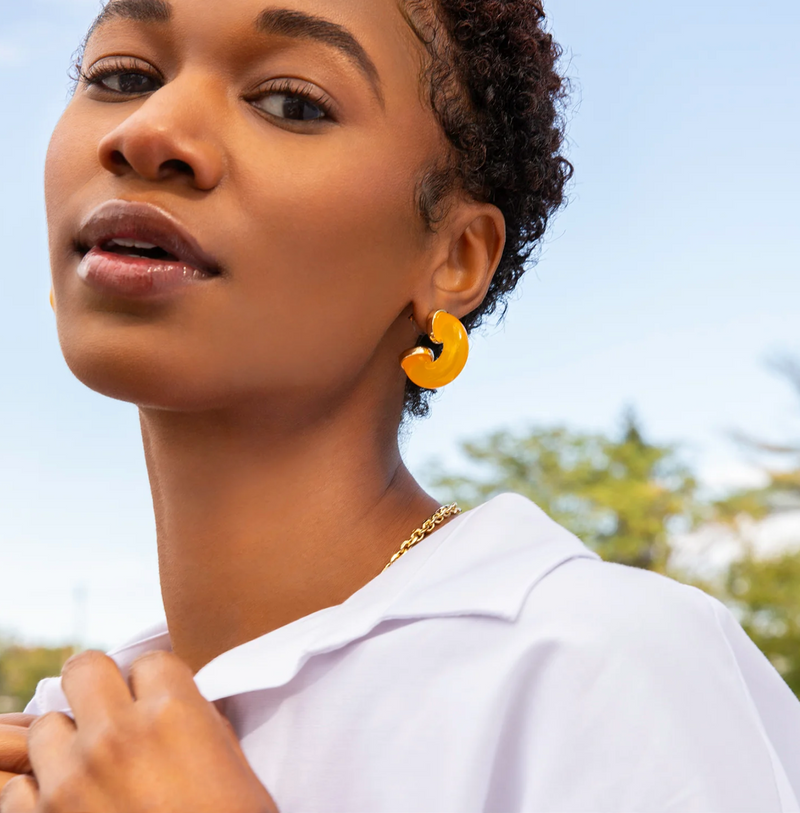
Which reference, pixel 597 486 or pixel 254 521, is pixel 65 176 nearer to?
pixel 254 521

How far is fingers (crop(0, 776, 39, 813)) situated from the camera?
154cm

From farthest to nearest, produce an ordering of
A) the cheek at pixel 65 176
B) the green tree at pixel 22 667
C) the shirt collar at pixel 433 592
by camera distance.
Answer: the green tree at pixel 22 667 → the cheek at pixel 65 176 → the shirt collar at pixel 433 592

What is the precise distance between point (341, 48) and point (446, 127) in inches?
10.9

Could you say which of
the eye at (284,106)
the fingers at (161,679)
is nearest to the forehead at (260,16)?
the eye at (284,106)

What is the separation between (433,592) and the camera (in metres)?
1.69

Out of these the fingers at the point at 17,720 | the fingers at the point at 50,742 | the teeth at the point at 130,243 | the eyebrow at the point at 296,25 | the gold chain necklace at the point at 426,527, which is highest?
the eyebrow at the point at 296,25

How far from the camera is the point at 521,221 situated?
8.00 ft

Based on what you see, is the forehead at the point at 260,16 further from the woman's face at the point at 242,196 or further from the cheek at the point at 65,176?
the cheek at the point at 65,176

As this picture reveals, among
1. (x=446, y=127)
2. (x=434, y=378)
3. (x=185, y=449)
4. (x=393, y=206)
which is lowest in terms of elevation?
(x=185, y=449)

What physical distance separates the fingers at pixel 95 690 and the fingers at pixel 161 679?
0.02 metres

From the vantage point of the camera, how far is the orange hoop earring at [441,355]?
6.79ft

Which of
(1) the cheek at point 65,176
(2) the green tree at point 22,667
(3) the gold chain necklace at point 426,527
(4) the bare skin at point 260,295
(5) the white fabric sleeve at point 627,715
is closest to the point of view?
(5) the white fabric sleeve at point 627,715

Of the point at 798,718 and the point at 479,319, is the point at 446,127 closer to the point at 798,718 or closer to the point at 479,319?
the point at 479,319

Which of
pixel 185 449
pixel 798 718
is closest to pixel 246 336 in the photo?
pixel 185 449
